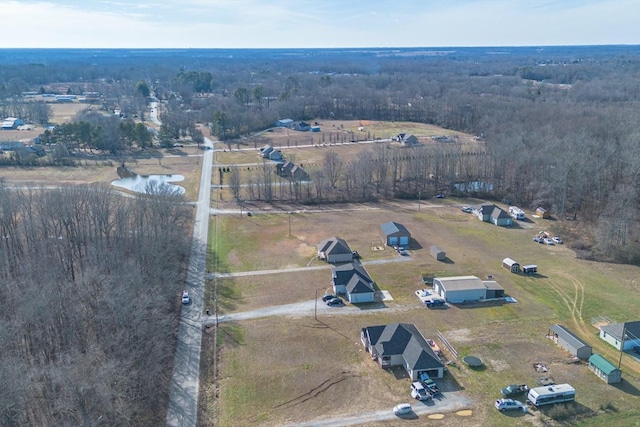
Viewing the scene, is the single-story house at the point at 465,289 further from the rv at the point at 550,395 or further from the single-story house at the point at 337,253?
the rv at the point at 550,395

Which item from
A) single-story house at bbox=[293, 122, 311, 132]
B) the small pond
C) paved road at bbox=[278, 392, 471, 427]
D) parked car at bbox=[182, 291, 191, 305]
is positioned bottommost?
paved road at bbox=[278, 392, 471, 427]

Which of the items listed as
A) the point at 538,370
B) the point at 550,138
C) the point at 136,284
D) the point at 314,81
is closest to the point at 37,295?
the point at 136,284

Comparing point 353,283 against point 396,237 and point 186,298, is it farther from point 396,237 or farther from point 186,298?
point 186,298

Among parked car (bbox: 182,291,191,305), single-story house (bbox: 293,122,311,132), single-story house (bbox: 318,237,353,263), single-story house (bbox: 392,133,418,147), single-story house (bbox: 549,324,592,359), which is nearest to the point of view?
single-story house (bbox: 549,324,592,359)

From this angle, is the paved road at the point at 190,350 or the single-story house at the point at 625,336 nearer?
the paved road at the point at 190,350

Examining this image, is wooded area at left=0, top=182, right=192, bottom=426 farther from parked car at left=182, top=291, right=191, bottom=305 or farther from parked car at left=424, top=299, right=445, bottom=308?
parked car at left=424, top=299, right=445, bottom=308

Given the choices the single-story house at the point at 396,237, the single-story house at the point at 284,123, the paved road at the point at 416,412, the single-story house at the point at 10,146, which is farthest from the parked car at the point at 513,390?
the single-story house at the point at 284,123

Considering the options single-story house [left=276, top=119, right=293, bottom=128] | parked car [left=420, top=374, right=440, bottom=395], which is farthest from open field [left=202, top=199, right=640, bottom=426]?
single-story house [left=276, top=119, right=293, bottom=128]

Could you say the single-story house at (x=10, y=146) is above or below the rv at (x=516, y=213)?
above
